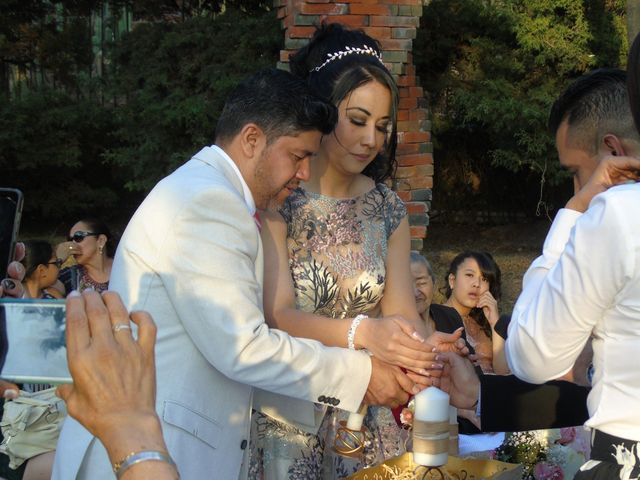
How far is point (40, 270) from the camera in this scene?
21.1 ft

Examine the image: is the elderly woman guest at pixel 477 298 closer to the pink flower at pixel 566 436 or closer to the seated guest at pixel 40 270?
the pink flower at pixel 566 436

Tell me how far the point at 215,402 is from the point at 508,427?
3.06 feet

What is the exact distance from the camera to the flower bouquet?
418 centimetres

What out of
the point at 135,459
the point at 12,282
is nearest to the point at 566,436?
the point at 12,282

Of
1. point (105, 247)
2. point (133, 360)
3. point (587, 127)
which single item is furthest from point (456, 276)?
point (133, 360)

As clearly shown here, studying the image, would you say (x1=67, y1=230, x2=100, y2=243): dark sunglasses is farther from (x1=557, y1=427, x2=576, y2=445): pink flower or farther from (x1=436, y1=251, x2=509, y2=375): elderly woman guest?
(x1=557, y1=427, x2=576, y2=445): pink flower

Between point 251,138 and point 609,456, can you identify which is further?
point 251,138

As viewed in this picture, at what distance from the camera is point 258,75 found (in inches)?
114

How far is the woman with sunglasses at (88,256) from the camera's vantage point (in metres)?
6.91

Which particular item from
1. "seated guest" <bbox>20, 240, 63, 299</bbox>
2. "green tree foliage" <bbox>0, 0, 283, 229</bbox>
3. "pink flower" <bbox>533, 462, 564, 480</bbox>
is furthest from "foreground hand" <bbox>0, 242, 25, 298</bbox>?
"green tree foliage" <bbox>0, 0, 283, 229</bbox>

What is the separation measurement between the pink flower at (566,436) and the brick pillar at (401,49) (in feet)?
13.1

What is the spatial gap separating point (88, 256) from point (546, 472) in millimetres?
4132

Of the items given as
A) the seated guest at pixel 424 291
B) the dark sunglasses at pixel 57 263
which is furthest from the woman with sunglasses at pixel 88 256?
the seated guest at pixel 424 291

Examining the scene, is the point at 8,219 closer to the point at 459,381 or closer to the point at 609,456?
the point at 459,381
